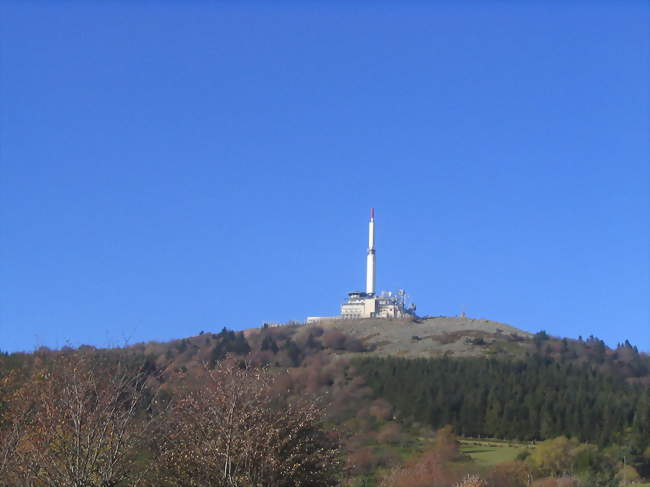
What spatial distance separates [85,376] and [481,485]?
1706 centimetres

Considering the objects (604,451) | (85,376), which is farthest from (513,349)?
(85,376)

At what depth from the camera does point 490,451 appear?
79250 mm

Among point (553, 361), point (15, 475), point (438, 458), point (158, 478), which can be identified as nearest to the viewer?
point (15, 475)

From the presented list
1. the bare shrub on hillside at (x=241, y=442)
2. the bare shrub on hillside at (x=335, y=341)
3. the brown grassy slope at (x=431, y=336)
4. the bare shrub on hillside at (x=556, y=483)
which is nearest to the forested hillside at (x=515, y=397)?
the brown grassy slope at (x=431, y=336)

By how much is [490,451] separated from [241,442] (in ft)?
211

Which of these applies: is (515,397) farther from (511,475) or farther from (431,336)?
(431,336)

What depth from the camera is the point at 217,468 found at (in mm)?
19609

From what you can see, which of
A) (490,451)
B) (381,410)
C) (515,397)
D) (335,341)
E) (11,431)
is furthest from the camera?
(335,341)

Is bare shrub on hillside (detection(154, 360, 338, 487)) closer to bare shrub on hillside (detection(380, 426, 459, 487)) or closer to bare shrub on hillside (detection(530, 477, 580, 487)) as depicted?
bare shrub on hillside (detection(380, 426, 459, 487))

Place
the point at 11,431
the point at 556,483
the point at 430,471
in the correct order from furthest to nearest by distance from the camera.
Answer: the point at 430,471
the point at 556,483
the point at 11,431

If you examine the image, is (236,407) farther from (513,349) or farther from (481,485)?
(513,349)

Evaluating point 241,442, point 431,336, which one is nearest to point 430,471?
point 241,442

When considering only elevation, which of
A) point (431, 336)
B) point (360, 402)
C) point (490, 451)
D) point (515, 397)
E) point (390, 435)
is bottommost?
point (490, 451)

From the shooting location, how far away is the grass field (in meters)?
72.4
